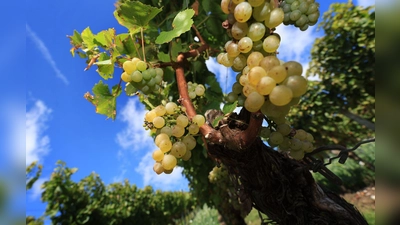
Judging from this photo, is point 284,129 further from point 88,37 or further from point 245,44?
point 88,37

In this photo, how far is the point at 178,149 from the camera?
2.05 ft

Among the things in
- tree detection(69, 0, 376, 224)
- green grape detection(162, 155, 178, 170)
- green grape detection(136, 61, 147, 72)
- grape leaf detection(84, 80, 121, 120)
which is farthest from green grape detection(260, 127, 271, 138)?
grape leaf detection(84, 80, 121, 120)

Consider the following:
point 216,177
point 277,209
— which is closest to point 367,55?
point 216,177

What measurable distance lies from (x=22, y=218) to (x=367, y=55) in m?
5.10

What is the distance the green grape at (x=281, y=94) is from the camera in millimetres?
370

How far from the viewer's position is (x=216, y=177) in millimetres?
2037

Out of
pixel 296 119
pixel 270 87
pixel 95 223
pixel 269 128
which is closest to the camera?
pixel 270 87

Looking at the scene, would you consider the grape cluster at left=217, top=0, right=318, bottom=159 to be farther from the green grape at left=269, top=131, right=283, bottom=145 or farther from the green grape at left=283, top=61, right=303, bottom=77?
the green grape at left=269, top=131, right=283, bottom=145

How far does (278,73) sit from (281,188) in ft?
1.36

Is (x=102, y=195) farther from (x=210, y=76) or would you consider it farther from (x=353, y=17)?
(x=353, y=17)

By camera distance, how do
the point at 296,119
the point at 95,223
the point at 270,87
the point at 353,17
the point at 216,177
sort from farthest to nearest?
the point at 296,119, the point at 353,17, the point at 95,223, the point at 216,177, the point at 270,87

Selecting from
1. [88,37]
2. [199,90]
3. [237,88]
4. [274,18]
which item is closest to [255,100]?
[274,18]

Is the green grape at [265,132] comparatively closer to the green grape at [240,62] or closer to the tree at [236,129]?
the tree at [236,129]

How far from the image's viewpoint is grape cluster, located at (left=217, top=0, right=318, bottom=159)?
0.38m
